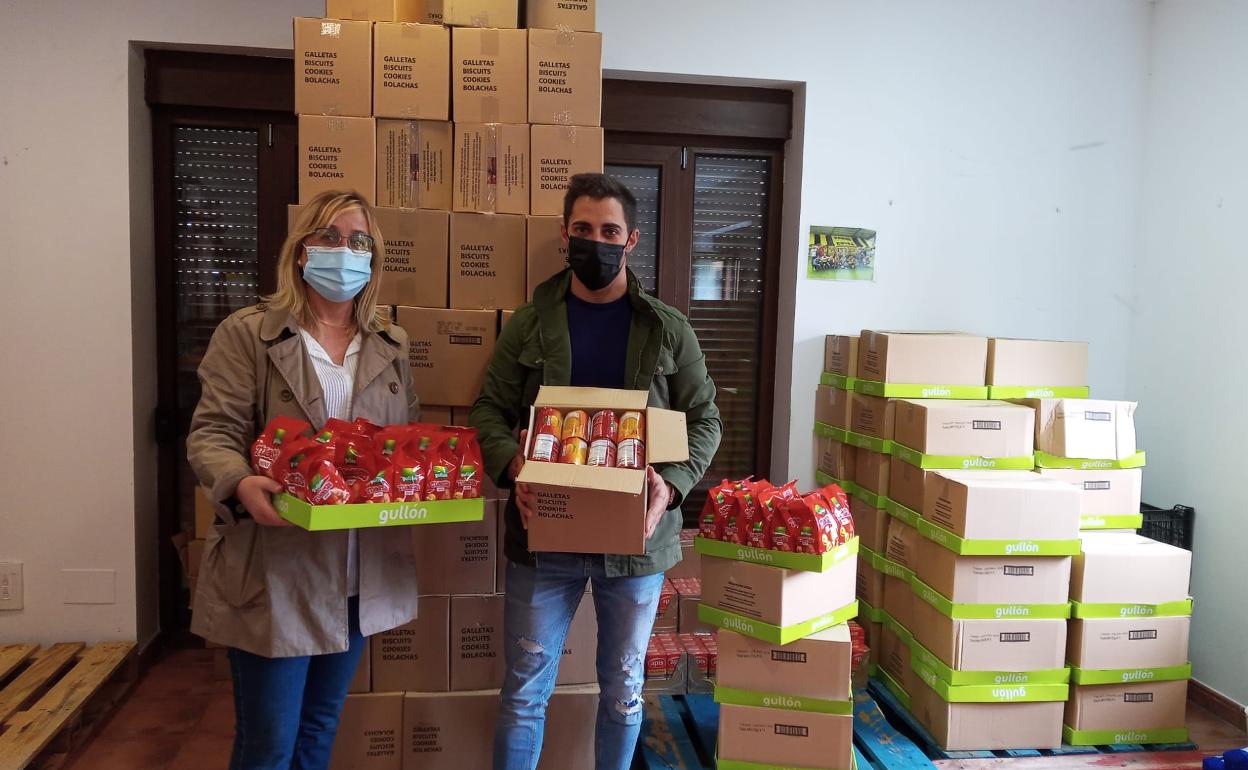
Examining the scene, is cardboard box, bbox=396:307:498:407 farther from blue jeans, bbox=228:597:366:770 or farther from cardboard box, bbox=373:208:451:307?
blue jeans, bbox=228:597:366:770

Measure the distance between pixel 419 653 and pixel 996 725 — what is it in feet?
6.14

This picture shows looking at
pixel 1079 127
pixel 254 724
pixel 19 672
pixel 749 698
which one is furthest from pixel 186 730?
pixel 1079 127

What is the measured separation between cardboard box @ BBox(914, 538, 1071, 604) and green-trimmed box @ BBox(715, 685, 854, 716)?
0.59m

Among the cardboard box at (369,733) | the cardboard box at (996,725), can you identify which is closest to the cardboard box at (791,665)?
the cardboard box at (996,725)

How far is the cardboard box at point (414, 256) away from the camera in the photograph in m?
2.14

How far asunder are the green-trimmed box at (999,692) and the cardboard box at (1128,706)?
8 centimetres

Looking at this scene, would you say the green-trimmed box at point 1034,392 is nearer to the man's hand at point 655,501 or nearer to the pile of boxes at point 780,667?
the pile of boxes at point 780,667

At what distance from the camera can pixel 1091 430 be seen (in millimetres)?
2676

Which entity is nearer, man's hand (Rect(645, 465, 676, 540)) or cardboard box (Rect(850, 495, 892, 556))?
man's hand (Rect(645, 465, 676, 540))

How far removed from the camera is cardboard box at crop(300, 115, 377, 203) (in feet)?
6.84

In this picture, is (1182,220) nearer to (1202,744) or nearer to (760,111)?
(760,111)

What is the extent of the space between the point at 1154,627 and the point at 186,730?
3.22 metres

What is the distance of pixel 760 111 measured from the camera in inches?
126

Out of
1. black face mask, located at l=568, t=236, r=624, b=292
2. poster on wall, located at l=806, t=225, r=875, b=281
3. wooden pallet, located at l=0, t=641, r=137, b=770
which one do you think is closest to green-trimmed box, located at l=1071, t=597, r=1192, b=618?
poster on wall, located at l=806, t=225, r=875, b=281
